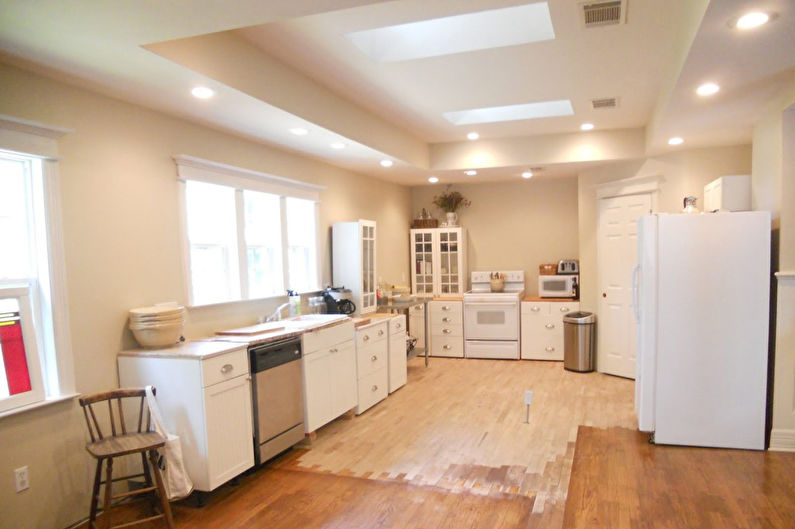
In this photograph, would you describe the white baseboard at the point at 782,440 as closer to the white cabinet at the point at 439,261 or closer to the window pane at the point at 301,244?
the window pane at the point at 301,244

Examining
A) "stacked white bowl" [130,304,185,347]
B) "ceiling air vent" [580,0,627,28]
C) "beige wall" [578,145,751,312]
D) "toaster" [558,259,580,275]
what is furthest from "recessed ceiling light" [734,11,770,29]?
"toaster" [558,259,580,275]

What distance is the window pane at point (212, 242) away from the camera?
3.52 m

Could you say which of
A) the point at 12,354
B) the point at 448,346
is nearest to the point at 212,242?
the point at 12,354

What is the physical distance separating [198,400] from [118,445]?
0.43 m

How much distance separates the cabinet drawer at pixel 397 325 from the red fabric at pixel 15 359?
3.07 metres

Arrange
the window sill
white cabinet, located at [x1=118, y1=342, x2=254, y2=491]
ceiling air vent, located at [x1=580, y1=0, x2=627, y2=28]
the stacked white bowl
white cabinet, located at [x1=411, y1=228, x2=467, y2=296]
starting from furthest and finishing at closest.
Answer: white cabinet, located at [x1=411, y1=228, x2=467, y2=296], the stacked white bowl, white cabinet, located at [x1=118, y1=342, x2=254, y2=491], ceiling air vent, located at [x1=580, y1=0, x2=627, y2=28], the window sill

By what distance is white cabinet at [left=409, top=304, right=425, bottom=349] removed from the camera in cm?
671

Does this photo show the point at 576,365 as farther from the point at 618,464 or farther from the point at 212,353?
the point at 212,353

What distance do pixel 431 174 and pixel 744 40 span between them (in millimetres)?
4014

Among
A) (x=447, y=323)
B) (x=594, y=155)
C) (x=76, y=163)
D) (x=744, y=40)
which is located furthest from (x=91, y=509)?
(x=594, y=155)

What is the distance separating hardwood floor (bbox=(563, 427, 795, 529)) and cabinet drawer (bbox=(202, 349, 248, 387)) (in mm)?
2046

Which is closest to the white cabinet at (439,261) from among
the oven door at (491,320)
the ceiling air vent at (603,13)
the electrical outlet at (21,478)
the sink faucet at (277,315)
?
the oven door at (491,320)

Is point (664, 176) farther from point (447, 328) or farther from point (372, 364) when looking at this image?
point (372, 364)

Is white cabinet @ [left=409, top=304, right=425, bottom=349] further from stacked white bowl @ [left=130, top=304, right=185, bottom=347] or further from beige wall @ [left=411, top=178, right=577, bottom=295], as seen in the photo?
stacked white bowl @ [left=130, top=304, right=185, bottom=347]
